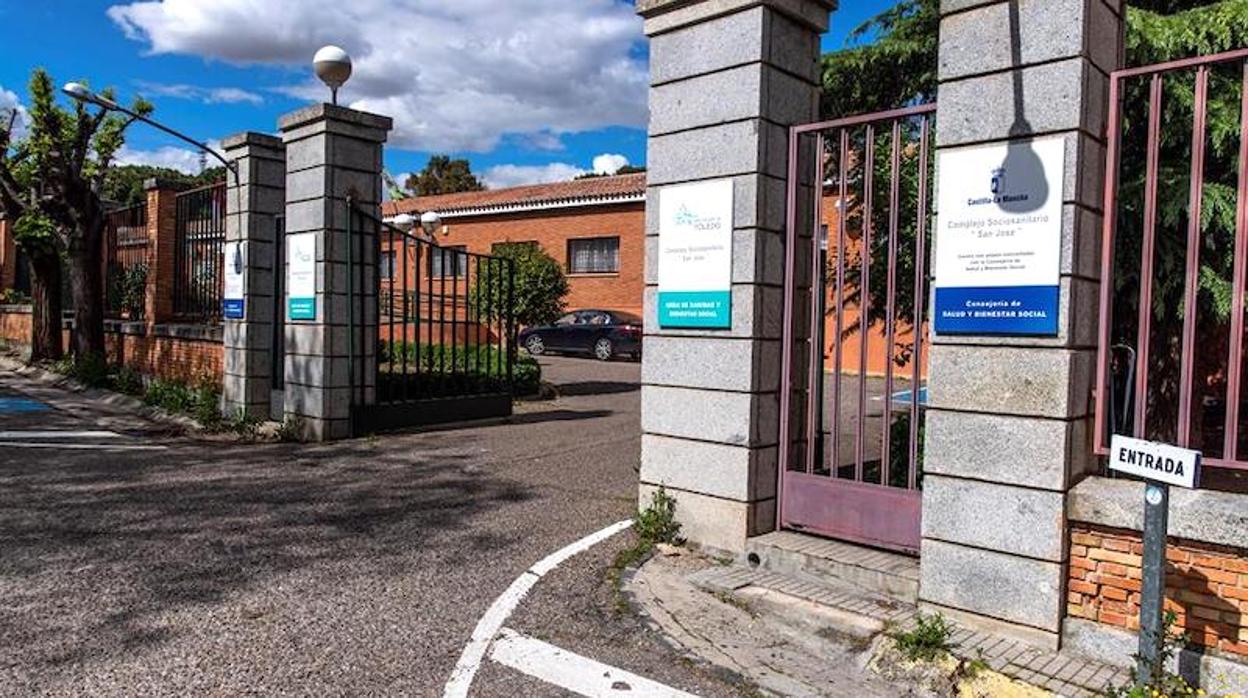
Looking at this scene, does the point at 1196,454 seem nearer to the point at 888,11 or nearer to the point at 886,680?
the point at 886,680

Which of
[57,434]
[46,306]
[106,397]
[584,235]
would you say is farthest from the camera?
[584,235]

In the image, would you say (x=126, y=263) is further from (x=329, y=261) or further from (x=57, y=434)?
(x=329, y=261)

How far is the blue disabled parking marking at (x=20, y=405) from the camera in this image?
12012 mm

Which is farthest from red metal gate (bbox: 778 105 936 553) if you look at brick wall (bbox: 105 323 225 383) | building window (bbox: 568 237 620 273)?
building window (bbox: 568 237 620 273)

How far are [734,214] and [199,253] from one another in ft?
32.2

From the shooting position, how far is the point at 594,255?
2783 cm

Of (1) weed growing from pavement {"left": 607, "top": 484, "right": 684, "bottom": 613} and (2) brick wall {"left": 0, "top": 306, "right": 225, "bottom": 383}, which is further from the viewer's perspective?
(2) brick wall {"left": 0, "top": 306, "right": 225, "bottom": 383}

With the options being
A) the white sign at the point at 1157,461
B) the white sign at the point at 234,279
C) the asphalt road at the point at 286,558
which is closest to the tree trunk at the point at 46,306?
the white sign at the point at 234,279

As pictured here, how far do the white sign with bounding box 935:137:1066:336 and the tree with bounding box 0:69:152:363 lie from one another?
14458 millimetres

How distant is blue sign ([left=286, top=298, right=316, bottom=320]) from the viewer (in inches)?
379

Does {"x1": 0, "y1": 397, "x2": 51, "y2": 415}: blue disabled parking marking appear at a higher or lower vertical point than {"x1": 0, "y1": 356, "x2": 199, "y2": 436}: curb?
lower

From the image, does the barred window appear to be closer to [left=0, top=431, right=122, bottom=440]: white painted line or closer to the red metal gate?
[left=0, top=431, right=122, bottom=440]: white painted line

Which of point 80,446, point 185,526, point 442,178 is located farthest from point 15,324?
point 442,178

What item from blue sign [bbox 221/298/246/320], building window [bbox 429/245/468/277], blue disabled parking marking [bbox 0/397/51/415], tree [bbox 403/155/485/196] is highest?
tree [bbox 403/155/485/196]
